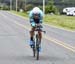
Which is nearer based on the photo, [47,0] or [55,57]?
[55,57]

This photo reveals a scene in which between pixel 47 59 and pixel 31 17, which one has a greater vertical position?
pixel 31 17

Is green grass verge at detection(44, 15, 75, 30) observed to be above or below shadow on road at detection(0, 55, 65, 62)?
below

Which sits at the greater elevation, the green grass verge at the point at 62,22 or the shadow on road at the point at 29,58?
the shadow on road at the point at 29,58

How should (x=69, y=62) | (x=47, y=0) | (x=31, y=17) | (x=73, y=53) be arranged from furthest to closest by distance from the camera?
1. (x=47, y=0)
2. (x=73, y=53)
3. (x=31, y=17)
4. (x=69, y=62)

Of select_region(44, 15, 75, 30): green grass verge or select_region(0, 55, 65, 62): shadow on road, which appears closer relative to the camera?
select_region(0, 55, 65, 62): shadow on road

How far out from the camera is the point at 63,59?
14.4 meters

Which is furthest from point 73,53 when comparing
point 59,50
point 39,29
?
point 39,29

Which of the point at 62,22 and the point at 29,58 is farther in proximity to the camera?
the point at 62,22

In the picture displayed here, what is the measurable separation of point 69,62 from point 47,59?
1.08m

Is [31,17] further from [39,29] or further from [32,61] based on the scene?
[32,61]

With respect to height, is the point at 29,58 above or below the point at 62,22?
above

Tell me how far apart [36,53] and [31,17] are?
124cm

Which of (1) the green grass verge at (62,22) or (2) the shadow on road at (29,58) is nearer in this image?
(2) the shadow on road at (29,58)

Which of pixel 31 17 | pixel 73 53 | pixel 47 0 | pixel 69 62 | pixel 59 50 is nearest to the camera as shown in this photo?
pixel 69 62
